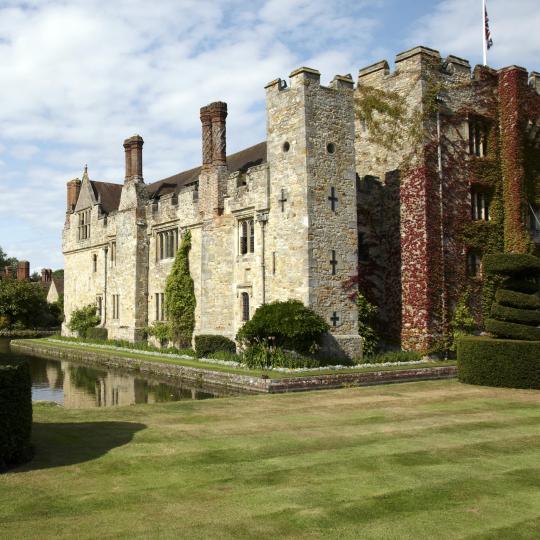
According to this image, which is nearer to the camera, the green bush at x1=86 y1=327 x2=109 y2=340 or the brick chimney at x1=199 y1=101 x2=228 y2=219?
the brick chimney at x1=199 y1=101 x2=228 y2=219

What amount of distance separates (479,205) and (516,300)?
8.26 metres

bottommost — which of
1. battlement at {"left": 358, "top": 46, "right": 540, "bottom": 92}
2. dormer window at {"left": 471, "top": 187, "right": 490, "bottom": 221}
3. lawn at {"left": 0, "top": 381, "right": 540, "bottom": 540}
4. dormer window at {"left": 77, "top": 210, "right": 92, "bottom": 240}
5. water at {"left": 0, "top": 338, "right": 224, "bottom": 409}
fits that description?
water at {"left": 0, "top": 338, "right": 224, "bottom": 409}

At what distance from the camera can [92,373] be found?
24.0 metres

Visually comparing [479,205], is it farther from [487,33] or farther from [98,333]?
[98,333]

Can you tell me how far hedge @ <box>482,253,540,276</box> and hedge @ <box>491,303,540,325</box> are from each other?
1100 millimetres

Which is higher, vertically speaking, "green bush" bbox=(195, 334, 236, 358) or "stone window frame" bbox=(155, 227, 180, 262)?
"stone window frame" bbox=(155, 227, 180, 262)

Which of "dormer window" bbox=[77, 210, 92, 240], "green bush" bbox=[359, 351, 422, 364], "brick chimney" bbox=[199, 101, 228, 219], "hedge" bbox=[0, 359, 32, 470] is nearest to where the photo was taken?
"hedge" bbox=[0, 359, 32, 470]

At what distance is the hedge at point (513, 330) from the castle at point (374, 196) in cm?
536

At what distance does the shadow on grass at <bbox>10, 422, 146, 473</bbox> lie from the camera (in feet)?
28.0

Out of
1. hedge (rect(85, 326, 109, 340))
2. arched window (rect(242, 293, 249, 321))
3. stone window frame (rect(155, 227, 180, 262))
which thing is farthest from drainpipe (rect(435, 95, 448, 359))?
hedge (rect(85, 326, 109, 340))

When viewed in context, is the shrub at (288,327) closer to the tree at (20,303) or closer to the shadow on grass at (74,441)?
the shadow on grass at (74,441)

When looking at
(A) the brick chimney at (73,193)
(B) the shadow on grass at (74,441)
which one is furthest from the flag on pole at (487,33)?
(A) the brick chimney at (73,193)

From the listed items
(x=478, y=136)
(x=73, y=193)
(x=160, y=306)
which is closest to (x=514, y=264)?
(x=478, y=136)

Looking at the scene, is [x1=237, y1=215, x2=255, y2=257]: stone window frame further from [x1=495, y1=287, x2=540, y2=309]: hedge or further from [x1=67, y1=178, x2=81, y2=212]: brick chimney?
[x1=67, y1=178, x2=81, y2=212]: brick chimney
